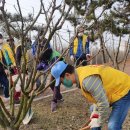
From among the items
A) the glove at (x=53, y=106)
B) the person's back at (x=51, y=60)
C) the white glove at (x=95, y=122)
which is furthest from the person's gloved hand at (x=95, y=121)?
the glove at (x=53, y=106)

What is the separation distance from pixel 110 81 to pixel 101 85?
285mm

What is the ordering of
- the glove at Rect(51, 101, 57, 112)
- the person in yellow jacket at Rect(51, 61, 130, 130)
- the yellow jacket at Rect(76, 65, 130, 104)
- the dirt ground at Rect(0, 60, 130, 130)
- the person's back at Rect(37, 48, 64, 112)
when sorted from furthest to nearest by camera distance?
the glove at Rect(51, 101, 57, 112), the person's back at Rect(37, 48, 64, 112), the dirt ground at Rect(0, 60, 130, 130), the yellow jacket at Rect(76, 65, 130, 104), the person in yellow jacket at Rect(51, 61, 130, 130)

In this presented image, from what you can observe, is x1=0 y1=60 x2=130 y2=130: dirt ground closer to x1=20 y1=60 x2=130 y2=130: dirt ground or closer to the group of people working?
x1=20 y1=60 x2=130 y2=130: dirt ground

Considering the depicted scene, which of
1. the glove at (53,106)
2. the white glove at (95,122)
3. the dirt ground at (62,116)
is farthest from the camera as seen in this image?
the glove at (53,106)

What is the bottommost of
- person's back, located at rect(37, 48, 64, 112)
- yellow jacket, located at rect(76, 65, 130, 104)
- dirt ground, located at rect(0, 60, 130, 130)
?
dirt ground, located at rect(0, 60, 130, 130)

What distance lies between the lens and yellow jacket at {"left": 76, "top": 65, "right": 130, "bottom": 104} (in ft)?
12.2

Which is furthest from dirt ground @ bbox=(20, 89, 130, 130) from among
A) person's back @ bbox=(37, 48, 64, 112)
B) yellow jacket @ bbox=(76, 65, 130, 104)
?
yellow jacket @ bbox=(76, 65, 130, 104)

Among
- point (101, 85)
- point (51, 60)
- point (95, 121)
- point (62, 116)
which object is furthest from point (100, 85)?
point (51, 60)

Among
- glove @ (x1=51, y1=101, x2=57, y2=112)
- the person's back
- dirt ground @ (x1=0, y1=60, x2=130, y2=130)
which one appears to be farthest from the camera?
glove @ (x1=51, y1=101, x2=57, y2=112)

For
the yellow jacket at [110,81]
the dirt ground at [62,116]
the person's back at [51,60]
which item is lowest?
the dirt ground at [62,116]

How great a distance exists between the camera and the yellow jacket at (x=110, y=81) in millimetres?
3730

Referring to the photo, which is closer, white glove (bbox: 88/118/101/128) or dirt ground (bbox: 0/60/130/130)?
white glove (bbox: 88/118/101/128)

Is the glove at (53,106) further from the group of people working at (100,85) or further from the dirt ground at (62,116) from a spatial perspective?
the group of people working at (100,85)

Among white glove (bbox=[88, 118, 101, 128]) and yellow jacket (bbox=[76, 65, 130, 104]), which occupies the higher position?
yellow jacket (bbox=[76, 65, 130, 104])
